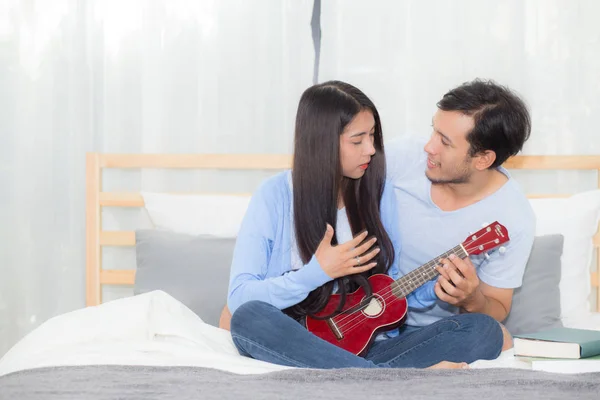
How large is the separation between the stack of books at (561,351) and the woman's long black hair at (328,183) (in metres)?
0.42

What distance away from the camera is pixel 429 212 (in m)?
2.14

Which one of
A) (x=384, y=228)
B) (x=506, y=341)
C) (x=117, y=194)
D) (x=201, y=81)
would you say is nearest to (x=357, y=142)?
(x=384, y=228)

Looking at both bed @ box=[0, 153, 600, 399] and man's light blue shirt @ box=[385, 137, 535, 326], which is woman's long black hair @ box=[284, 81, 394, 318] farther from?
bed @ box=[0, 153, 600, 399]

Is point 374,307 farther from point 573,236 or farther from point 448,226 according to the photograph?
point 573,236

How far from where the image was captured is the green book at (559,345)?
1629mm

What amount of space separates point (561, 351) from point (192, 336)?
837 millimetres

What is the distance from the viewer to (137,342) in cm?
178

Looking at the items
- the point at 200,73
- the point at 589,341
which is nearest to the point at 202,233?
the point at 200,73

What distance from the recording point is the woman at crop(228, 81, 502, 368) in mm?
1812

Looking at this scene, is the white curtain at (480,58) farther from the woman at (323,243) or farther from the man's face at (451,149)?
the woman at (323,243)

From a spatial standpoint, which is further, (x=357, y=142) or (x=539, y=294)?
(x=539, y=294)

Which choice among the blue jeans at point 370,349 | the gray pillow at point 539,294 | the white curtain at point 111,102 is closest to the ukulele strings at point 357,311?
the blue jeans at point 370,349

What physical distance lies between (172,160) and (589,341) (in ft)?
5.19

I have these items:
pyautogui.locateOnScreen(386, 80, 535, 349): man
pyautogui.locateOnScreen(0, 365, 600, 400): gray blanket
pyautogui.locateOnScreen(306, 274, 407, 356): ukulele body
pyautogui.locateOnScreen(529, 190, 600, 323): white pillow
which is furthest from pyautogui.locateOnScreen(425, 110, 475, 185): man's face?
pyautogui.locateOnScreen(0, 365, 600, 400): gray blanket
